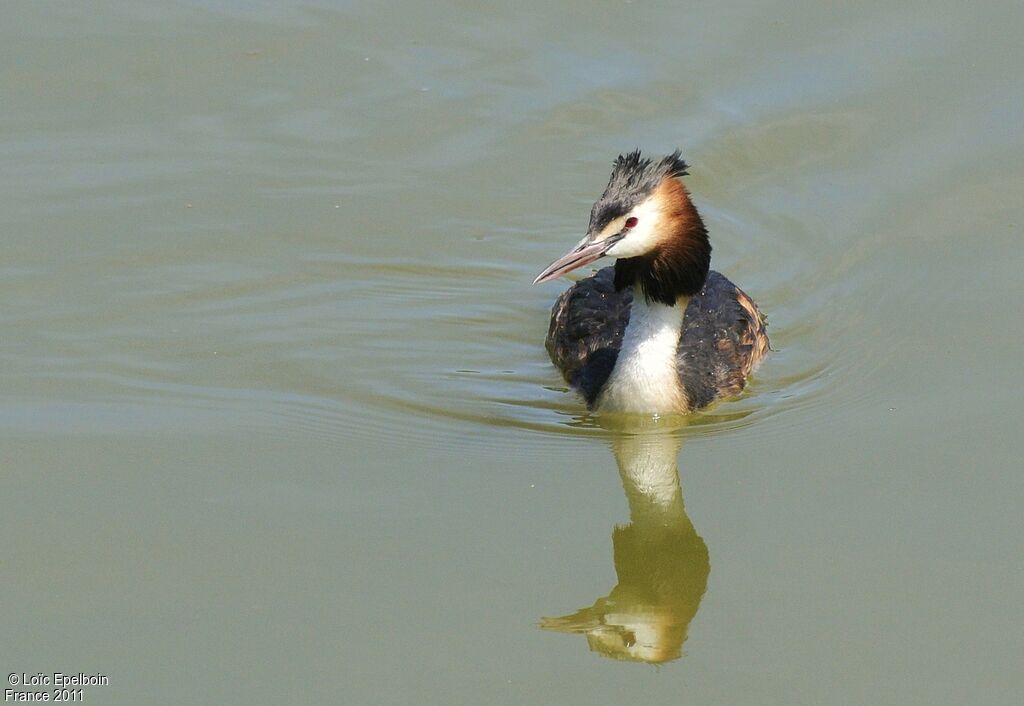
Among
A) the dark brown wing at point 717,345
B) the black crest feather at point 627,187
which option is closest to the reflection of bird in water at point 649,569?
the dark brown wing at point 717,345

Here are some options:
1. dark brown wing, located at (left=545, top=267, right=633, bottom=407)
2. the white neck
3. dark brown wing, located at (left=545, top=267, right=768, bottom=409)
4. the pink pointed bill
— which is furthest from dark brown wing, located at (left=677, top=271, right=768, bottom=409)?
the pink pointed bill

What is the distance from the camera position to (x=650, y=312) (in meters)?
9.38

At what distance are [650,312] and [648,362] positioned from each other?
296 mm

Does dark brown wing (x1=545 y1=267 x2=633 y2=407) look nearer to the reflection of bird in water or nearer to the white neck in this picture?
the white neck

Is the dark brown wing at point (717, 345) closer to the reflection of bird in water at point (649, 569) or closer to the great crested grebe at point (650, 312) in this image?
the great crested grebe at point (650, 312)

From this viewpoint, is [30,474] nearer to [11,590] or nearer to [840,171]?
[11,590]

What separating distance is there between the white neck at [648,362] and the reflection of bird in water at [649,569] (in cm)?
23

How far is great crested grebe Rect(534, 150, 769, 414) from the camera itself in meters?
8.84

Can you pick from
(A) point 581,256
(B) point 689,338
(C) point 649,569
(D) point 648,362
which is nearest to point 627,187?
(A) point 581,256

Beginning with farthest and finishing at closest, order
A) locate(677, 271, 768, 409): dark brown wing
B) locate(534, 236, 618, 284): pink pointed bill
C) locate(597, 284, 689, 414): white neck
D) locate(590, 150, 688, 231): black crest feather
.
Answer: locate(677, 271, 768, 409): dark brown wing → locate(597, 284, 689, 414): white neck → locate(590, 150, 688, 231): black crest feather → locate(534, 236, 618, 284): pink pointed bill

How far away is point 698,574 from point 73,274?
204 inches

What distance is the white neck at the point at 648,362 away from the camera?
30.8 ft

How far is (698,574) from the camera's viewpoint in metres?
7.95

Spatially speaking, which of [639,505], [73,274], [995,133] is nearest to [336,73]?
[73,274]
